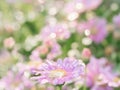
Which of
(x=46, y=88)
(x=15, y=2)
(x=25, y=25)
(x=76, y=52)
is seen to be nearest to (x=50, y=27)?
(x=76, y=52)

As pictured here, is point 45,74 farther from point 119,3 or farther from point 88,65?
point 119,3

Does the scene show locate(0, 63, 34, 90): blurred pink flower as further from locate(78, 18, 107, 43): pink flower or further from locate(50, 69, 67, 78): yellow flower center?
locate(78, 18, 107, 43): pink flower

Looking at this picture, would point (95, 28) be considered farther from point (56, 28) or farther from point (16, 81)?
point (16, 81)

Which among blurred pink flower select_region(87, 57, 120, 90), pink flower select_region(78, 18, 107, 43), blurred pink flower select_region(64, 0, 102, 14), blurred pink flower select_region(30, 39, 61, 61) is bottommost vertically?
blurred pink flower select_region(87, 57, 120, 90)

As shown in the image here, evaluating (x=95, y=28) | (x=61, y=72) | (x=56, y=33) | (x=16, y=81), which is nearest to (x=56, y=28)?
(x=56, y=33)

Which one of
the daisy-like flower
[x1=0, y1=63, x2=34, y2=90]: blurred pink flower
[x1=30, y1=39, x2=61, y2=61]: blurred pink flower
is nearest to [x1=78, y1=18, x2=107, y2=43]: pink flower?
[x1=30, y1=39, x2=61, y2=61]: blurred pink flower

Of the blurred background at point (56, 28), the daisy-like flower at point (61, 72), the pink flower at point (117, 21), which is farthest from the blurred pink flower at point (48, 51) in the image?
the pink flower at point (117, 21)
